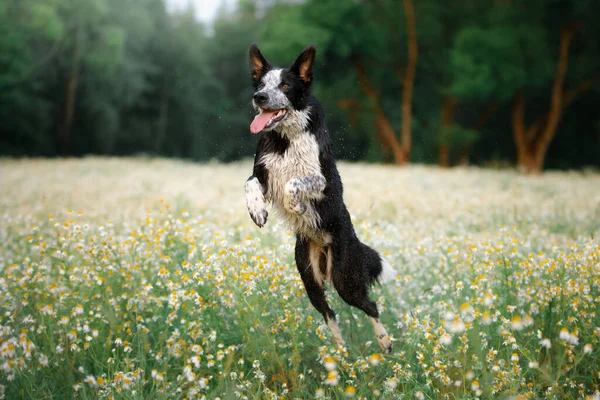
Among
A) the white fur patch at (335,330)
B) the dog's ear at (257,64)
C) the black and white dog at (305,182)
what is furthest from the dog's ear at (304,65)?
the white fur patch at (335,330)

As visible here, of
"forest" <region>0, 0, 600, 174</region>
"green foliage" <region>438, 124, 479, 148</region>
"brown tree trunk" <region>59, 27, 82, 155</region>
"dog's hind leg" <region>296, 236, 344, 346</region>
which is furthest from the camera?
"brown tree trunk" <region>59, 27, 82, 155</region>

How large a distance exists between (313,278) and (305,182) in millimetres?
816

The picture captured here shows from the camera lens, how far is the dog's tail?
4121 mm

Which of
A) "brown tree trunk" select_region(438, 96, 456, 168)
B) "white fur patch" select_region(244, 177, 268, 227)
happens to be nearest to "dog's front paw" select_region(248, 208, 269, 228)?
"white fur patch" select_region(244, 177, 268, 227)

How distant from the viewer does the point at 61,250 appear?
4516mm

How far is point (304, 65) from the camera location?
3734mm

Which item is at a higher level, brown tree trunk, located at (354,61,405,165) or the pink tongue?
brown tree trunk, located at (354,61,405,165)

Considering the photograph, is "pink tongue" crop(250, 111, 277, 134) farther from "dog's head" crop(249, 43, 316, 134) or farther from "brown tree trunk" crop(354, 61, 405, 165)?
"brown tree trunk" crop(354, 61, 405, 165)

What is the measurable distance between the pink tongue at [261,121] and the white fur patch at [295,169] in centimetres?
24

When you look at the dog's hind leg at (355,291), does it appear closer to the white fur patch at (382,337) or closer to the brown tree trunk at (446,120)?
the white fur patch at (382,337)

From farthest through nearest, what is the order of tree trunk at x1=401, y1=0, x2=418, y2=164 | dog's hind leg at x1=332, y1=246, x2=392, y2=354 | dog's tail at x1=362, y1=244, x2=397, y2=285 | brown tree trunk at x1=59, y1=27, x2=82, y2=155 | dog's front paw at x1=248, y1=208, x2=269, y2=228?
brown tree trunk at x1=59, y1=27, x2=82, y2=155 → tree trunk at x1=401, y1=0, x2=418, y2=164 → dog's tail at x1=362, y1=244, x2=397, y2=285 → dog's hind leg at x1=332, y1=246, x2=392, y2=354 → dog's front paw at x1=248, y1=208, x2=269, y2=228

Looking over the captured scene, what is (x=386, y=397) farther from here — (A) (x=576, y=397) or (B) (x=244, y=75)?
(B) (x=244, y=75)

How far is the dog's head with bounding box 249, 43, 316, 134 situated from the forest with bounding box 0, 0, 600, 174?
453 inches

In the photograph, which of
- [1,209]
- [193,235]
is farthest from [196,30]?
[193,235]
